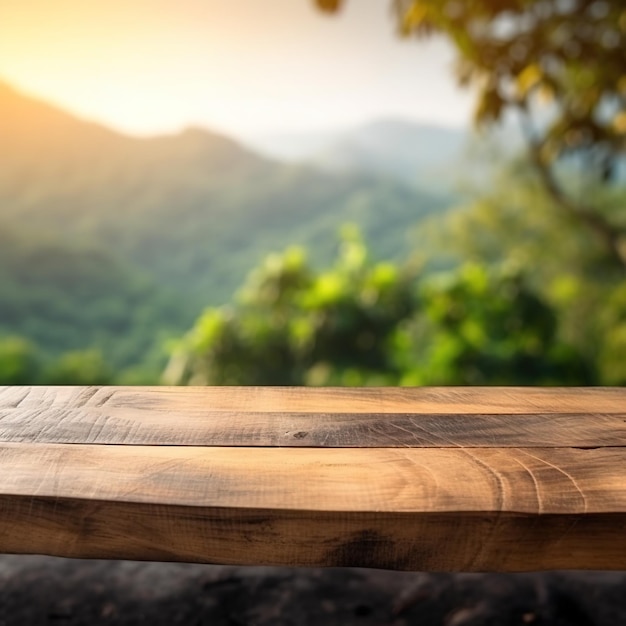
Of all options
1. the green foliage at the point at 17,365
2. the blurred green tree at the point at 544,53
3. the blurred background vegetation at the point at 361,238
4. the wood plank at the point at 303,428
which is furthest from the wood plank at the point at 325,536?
the green foliage at the point at 17,365

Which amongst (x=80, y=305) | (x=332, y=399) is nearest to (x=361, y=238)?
(x=332, y=399)

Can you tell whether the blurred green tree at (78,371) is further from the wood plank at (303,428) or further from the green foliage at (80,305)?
the wood plank at (303,428)

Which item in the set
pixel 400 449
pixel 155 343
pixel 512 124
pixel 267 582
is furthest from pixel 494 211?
pixel 400 449

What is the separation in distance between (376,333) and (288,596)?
86.5 inches

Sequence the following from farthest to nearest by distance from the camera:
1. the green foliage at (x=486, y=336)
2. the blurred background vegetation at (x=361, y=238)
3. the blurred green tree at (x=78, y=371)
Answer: the blurred green tree at (x=78, y=371) → the green foliage at (x=486, y=336) → the blurred background vegetation at (x=361, y=238)

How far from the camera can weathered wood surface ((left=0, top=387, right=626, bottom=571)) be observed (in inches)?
20.6

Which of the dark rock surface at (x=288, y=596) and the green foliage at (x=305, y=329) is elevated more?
the dark rock surface at (x=288, y=596)

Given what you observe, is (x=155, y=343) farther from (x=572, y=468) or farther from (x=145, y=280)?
(x=572, y=468)

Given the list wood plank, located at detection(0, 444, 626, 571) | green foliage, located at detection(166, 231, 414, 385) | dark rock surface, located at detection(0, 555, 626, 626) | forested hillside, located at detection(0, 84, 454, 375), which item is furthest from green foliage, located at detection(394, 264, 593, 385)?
forested hillside, located at detection(0, 84, 454, 375)

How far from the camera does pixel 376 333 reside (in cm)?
322

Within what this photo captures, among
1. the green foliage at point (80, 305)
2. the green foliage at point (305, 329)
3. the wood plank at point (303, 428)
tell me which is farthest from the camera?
the green foliage at point (80, 305)

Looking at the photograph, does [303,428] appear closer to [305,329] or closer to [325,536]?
[325,536]

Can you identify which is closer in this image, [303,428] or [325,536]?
[325,536]

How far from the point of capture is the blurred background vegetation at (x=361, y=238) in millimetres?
2715
